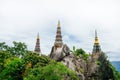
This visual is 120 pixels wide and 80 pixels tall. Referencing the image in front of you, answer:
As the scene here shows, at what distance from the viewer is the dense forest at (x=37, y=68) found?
118ft

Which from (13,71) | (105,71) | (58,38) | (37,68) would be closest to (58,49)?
(58,38)

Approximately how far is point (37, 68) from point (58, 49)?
19.3 metres

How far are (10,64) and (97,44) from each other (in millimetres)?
24780

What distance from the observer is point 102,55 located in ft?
186

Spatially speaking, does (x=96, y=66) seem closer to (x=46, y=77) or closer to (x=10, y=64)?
(x=10, y=64)

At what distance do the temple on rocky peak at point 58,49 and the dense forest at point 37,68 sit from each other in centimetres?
462

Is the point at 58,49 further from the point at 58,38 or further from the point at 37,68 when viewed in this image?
the point at 37,68

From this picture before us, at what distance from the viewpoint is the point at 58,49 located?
5844cm

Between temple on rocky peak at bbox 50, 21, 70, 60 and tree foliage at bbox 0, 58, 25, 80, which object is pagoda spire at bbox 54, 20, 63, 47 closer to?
temple on rocky peak at bbox 50, 21, 70, 60

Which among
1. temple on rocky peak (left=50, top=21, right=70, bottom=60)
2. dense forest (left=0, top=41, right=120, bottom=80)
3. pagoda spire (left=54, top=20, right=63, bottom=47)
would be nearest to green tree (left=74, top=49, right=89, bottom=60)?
dense forest (left=0, top=41, right=120, bottom=80)

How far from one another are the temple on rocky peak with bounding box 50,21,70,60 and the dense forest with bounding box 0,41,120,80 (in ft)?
15.1

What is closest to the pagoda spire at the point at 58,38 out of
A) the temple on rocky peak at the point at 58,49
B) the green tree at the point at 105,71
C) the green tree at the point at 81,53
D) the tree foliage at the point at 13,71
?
the temple on rocky peak at the point at 58,49

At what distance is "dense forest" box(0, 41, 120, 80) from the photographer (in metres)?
35.9

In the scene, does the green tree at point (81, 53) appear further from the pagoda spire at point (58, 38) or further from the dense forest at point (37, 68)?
the pagoda spire at point (58, 38)
